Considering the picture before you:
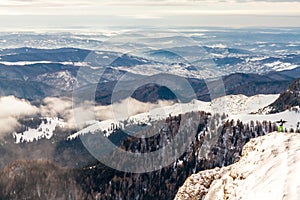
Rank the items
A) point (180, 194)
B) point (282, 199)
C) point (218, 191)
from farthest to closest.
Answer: point (180, 194) < point (218, 191) < point (282, 199)

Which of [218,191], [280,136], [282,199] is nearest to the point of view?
[282,199]

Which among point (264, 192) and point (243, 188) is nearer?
point (264, 192)

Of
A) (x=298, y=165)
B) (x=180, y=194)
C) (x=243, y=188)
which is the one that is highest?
(x=298, y=165)

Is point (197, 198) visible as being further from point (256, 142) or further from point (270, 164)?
point (270, 164)

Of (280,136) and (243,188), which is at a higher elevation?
(280,136)

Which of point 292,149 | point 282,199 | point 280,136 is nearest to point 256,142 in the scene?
point 280,136

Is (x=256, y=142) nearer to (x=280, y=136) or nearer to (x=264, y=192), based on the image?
(x=280, y=136)
